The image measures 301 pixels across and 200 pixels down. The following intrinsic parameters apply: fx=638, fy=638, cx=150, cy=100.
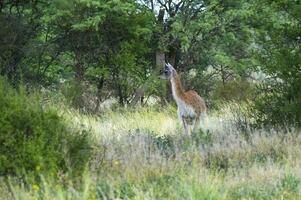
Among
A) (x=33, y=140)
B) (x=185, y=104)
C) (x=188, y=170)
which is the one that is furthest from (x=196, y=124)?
(x=33, y=140)

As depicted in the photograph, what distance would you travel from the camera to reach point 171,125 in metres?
14.1

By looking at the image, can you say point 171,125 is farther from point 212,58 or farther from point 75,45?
point 212,58

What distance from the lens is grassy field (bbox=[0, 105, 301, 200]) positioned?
21.4ft

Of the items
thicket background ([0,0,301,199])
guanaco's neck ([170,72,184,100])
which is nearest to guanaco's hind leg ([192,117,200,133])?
thicket background ([0,0,301,199])

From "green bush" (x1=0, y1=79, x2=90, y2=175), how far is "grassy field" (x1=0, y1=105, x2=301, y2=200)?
7.8 inches

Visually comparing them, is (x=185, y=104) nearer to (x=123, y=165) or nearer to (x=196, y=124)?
(x=196, y=124)

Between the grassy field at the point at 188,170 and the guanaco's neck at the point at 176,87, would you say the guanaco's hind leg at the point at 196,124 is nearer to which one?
the grassy field at the point at 188,170

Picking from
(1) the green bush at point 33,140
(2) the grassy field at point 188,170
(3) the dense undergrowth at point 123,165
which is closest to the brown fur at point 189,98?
(2) the grassy field at point 188,170

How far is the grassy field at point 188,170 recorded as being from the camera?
21.4 ft

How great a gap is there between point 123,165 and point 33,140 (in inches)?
51.8

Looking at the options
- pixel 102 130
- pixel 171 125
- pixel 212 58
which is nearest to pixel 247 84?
pixel 212 58

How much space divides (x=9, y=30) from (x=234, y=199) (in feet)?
34.7

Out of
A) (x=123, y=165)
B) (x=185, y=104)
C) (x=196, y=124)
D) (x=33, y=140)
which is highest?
(x=33, y=140)

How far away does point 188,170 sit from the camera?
7727 mm
